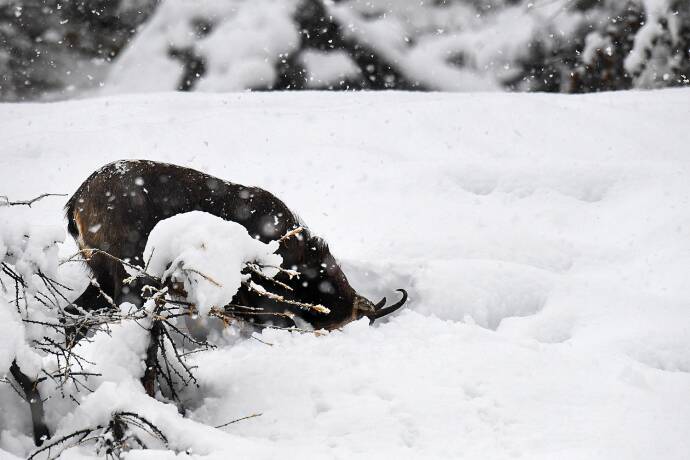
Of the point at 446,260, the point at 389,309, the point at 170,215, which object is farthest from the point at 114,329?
the point at 446,260

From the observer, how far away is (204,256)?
2.66 metres

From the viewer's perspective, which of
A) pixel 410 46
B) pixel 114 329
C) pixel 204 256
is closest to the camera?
pixel 204 256

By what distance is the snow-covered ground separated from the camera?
9.74ft

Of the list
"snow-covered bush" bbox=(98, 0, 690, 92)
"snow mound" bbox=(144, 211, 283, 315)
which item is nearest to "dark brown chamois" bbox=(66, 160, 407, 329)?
"snow mound" bbox=(144, 211, 283, 315)

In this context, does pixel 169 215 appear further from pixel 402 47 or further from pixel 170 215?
pixel 402 47

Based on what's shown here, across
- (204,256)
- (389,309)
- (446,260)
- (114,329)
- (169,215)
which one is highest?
(204,256)

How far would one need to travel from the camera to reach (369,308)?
4.78m

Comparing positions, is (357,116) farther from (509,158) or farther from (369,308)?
(369,308)

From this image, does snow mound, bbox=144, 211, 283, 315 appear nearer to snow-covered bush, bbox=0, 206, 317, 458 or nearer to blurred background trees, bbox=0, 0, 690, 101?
snow-covered bush, bbox=0, 206, 317, 458

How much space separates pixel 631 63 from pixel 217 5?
9.60 meters

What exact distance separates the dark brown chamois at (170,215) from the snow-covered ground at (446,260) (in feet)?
1.89

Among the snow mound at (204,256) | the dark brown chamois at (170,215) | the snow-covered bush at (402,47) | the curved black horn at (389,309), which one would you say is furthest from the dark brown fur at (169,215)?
the snow-covered bush at (402,47)

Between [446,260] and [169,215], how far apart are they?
2.70 m

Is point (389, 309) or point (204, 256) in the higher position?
point (204, 256)
